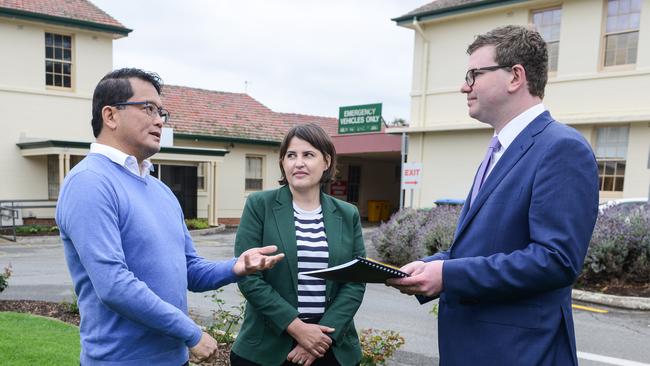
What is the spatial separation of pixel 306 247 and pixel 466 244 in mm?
1048

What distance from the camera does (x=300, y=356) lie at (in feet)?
9.09

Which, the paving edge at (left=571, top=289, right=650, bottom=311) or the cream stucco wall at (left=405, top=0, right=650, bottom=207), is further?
the cream stucco wall at (left=405, top=0, right=650, bottom=207)

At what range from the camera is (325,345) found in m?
2.74

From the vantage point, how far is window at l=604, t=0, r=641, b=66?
521 inches

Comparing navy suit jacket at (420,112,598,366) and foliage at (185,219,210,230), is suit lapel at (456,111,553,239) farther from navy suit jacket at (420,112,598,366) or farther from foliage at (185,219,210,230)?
foliage at (185,219,210,230)

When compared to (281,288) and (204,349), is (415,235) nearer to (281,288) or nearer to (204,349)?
(281,288)

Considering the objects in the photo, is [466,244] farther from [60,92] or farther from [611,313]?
[60,92]

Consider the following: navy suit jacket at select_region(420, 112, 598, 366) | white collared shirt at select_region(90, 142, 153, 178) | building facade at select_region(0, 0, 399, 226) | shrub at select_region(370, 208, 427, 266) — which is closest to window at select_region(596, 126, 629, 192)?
shrub at select_region(370, 208, 427, 266)

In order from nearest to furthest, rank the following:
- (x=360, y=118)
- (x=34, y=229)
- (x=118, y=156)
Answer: (x=118, y=156) → (x=34, y=229) → (x=360, y=118)

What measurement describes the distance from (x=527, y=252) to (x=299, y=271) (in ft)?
4.53

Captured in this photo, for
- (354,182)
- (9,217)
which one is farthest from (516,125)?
(354,182)

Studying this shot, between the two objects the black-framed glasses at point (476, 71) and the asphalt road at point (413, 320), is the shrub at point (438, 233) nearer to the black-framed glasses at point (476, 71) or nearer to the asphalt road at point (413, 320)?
the asphalt road at point (413, 320)

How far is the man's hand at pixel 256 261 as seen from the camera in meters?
2.47

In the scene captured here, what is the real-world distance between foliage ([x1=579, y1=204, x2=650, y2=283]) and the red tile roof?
17149 millimetres
